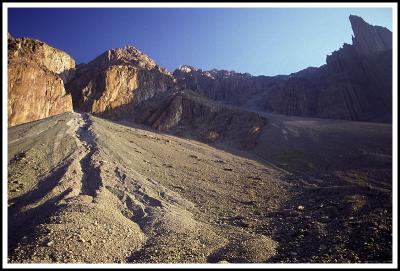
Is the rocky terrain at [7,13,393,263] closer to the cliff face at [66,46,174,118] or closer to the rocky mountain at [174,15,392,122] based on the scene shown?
the cliff face at [66,46,174,118]

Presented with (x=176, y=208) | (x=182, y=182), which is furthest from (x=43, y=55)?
(x=176, y=208)

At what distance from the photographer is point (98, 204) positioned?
2364 centimetres

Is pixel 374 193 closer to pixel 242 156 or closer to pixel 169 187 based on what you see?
pixel 169 187

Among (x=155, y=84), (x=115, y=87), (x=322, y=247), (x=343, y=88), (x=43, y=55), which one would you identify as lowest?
(x=322, y=247)

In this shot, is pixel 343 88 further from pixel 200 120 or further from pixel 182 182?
pixel 182 182

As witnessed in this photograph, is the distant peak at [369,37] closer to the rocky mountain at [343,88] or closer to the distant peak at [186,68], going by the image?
the rocky mountain at [343,88]

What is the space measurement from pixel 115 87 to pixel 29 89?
106 ft

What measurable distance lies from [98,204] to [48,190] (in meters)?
5.79

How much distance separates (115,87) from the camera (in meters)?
101

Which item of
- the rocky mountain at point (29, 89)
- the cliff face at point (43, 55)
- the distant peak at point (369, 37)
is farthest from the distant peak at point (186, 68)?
the rocky mountain at point (29, 89)

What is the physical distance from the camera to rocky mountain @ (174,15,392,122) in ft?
340

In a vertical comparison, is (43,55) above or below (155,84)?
above

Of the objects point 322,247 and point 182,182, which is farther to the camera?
point 182,182

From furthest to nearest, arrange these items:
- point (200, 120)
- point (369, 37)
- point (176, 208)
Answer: point (369, 37), point (200, 120), point (176, 208)
